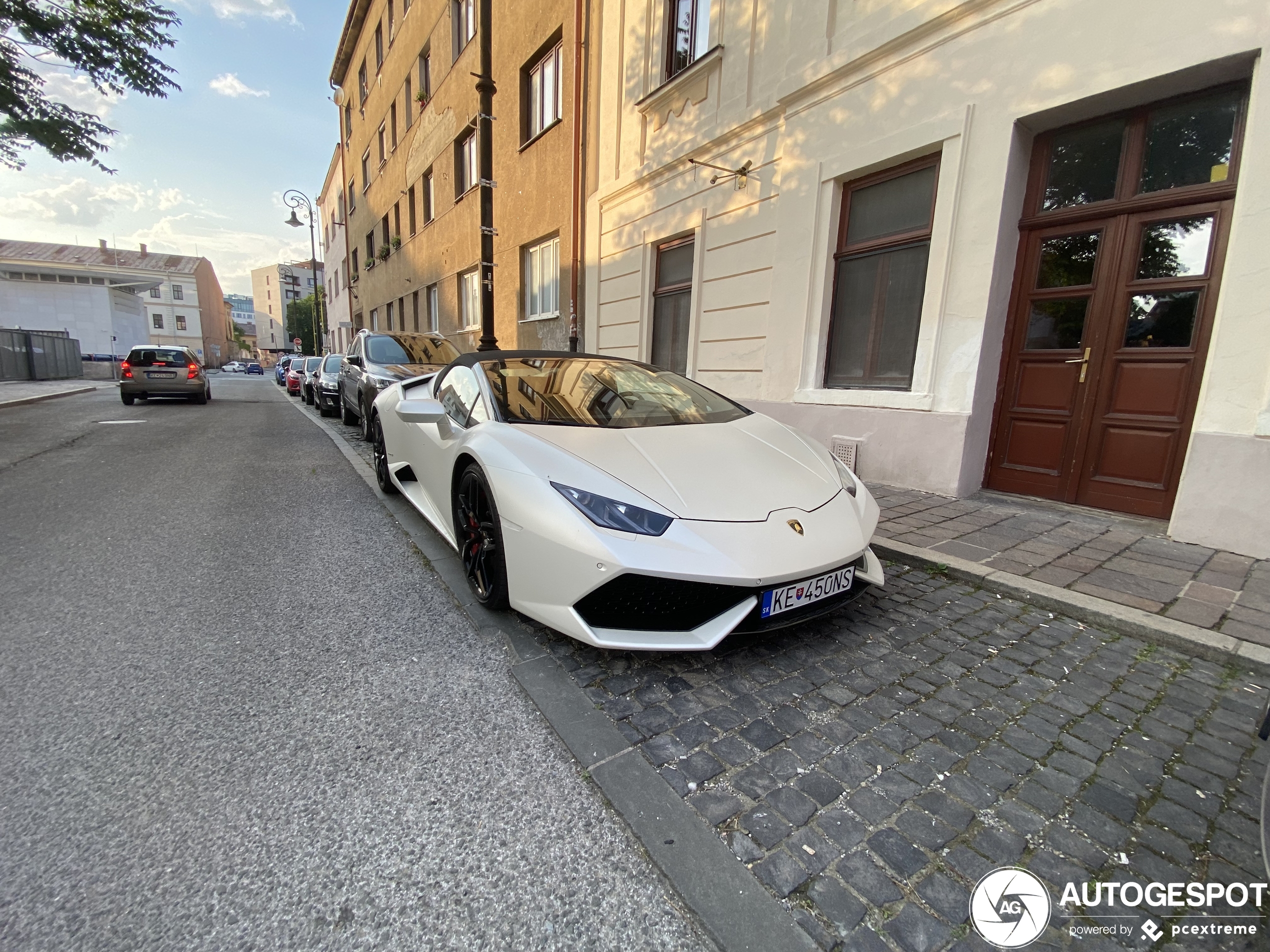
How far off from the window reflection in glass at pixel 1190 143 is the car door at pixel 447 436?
5005mm

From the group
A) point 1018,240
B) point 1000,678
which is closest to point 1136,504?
point 1018,240

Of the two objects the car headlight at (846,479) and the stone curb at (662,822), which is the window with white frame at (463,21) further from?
the stone curb at (662,822)

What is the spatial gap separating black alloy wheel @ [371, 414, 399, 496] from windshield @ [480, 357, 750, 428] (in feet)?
6.46

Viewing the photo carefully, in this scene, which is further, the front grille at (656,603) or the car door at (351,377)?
the car door at (351,377)

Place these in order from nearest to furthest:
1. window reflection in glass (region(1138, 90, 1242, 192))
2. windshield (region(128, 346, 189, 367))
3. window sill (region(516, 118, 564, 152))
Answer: window reflection in glass (region(1138, 90, 1242, 192))
window sill (region(516, 118, 564, 152))
windshield (region(128, 346, 189, 367))

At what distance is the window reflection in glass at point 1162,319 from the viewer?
394 cm

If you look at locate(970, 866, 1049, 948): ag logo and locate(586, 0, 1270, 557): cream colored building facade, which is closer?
locate(970, 866, 1049, 948): ag logo

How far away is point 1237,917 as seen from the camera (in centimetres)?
132

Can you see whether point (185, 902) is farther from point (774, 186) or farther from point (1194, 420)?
point (774, 186)

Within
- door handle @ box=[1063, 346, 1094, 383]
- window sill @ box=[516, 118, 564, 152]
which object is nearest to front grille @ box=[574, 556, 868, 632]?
door handle @ box=[1063, 346, 1094, 383]

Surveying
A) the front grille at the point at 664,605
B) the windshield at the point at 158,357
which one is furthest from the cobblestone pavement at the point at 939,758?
the windshield at the point at 158,357

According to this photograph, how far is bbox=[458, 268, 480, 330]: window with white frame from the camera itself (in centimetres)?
1458

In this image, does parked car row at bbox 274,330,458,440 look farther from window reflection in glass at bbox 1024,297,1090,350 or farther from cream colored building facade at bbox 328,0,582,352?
window reflection in glass at bbox 1024,297,1090,350

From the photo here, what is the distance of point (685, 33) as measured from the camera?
7.86 m
